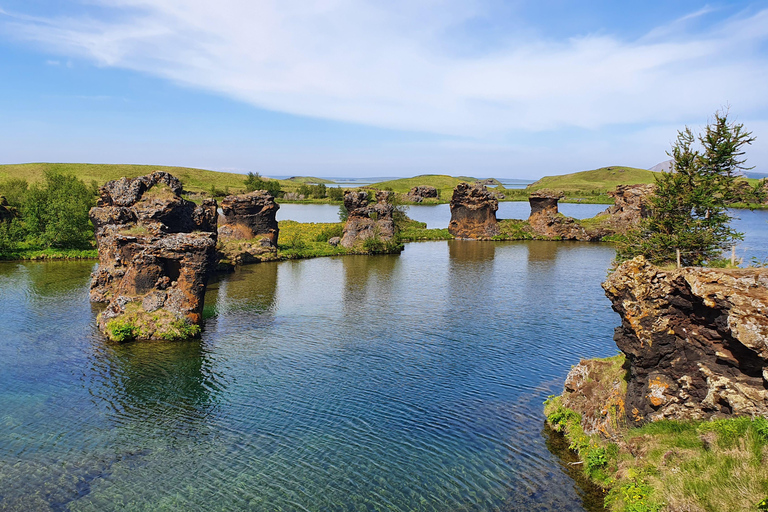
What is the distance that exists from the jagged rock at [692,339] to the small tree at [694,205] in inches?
363

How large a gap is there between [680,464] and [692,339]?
4262 mm

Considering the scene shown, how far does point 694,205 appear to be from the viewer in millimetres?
27219

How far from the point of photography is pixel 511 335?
3425cm

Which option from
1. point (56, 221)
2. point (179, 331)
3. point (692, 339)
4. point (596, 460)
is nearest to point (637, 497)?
point (596, 460)

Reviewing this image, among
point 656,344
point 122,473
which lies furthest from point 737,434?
point 122,473

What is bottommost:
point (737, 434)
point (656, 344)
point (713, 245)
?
point (737, 434)

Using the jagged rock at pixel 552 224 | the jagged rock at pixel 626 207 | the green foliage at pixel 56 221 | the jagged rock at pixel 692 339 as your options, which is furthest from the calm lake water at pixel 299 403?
the jagged rock at pixel 626 207

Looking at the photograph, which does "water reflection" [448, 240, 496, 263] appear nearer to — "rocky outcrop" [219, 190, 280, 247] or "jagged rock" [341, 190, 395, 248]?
"jagged rock" [341, 190, 395, 248]

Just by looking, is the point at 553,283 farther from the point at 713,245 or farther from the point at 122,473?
the point at 122,473

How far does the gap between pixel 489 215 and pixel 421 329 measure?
2425 inches

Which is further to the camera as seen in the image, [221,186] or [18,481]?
[221,186]

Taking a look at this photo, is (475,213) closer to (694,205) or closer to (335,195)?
(694,205)

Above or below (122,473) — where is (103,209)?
above

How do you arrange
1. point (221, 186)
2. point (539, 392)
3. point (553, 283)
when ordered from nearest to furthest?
point (539, 392)
point (553, 283)
point (221, 186)
